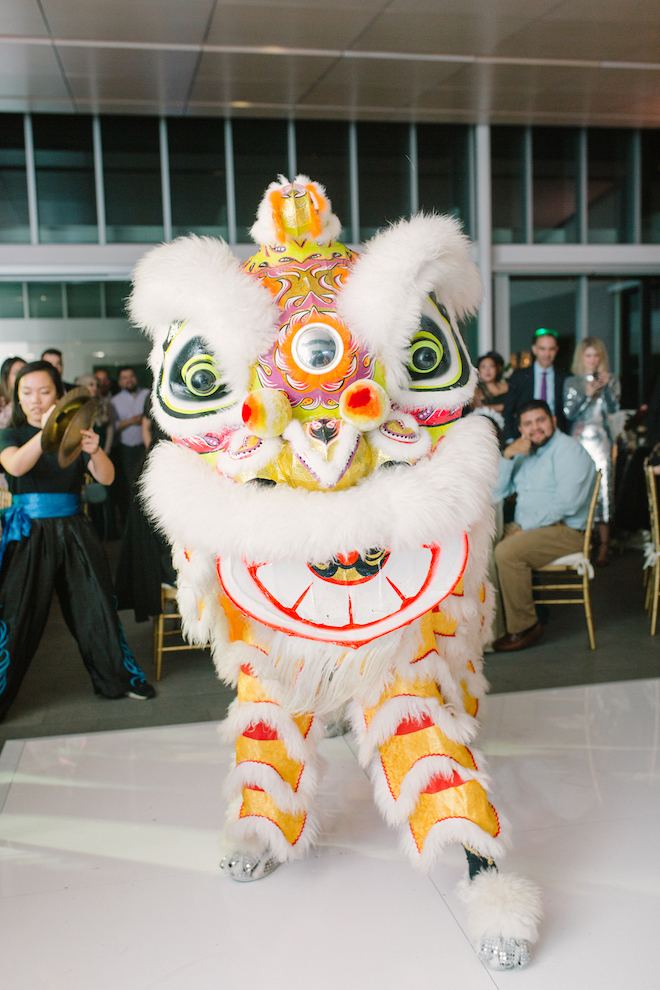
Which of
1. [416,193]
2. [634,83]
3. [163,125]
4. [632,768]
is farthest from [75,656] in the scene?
[634,83]

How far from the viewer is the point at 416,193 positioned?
7379 mm

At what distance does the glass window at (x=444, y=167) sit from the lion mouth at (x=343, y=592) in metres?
6.30

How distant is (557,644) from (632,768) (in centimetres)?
150

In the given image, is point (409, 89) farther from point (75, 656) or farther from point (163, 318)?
point (163, 318)

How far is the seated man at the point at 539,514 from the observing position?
3791mm

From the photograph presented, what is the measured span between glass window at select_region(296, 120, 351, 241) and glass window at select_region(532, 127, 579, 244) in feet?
5.84

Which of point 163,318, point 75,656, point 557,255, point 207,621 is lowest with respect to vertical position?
point 75,656

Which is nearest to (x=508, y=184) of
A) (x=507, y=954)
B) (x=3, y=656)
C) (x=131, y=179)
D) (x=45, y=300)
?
(x=131, y=179)

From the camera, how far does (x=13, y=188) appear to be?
671 centimetres

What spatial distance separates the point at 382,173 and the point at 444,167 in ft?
1.97

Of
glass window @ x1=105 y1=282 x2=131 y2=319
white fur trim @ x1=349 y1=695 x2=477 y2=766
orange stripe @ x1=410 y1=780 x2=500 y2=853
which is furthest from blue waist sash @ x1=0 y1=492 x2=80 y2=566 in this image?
glass window @ x1=105 y1=282 x2=131 y2=319

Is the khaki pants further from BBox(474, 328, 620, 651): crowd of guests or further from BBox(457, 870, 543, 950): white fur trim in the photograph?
BBox(457, 870, 543, 950): white fur trim

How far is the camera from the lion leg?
158 centimetres

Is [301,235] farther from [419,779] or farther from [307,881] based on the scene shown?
[307,881]
